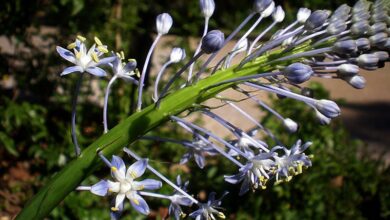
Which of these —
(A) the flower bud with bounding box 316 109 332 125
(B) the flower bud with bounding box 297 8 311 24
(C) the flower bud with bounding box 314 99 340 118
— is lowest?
(A) the flower bud with bounding box 316 109 332 125

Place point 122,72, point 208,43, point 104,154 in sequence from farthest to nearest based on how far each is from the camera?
point 122,72, point 104,154, point 208,43

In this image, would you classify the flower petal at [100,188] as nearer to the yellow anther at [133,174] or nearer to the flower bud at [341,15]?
the yellow anther at [133,174]

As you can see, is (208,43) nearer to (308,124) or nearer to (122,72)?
(122,72)

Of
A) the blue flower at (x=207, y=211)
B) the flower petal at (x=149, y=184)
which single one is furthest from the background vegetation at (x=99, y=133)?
the flower petal at (x=149, y=184)

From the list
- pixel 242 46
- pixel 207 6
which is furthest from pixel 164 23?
pixel 242 46

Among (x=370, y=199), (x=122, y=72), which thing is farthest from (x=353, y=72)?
(x=370, y=199)

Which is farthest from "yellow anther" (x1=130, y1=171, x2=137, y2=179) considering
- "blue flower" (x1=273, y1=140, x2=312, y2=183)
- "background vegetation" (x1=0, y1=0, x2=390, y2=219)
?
"background vegetation" (x1=0, y1=0, x2=390, y2=219)

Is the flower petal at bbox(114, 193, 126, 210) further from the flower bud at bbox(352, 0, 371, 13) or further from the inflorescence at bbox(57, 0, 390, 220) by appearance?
the flower bud at bbox(352, 0, 371, 13)
